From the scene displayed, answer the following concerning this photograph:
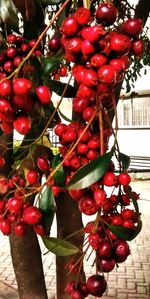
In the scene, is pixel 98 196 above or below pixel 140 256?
→ above

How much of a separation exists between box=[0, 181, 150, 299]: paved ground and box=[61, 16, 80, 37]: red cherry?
9.97 feet

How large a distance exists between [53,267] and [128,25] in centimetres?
470

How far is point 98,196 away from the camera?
72 cm

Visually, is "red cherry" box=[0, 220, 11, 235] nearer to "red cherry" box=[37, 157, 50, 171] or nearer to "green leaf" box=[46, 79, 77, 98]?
"red cherry" box=[37, 157, 50, 171]

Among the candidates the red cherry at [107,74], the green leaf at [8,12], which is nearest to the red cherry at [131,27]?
the red cherry at [107,74]

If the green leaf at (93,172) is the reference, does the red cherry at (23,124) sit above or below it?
above

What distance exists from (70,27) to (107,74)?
11 centimetres

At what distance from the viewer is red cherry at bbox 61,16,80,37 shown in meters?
0.70

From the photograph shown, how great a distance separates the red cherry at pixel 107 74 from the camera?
0.66m

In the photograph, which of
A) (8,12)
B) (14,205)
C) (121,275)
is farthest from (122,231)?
(121,275)

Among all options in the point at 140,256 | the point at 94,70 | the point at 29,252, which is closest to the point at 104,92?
the point at 94,70

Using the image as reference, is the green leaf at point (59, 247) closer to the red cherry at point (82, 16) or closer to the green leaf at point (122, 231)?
the green leaf at point (122, 231)

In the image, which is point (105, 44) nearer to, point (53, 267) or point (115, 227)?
point (115, 227)

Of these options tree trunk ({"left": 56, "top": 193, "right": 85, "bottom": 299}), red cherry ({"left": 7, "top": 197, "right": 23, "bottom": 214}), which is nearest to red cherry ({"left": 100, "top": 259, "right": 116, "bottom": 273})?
red cherry ({"left": 7, "top": 197, "right": 23, "bottom": 214})
